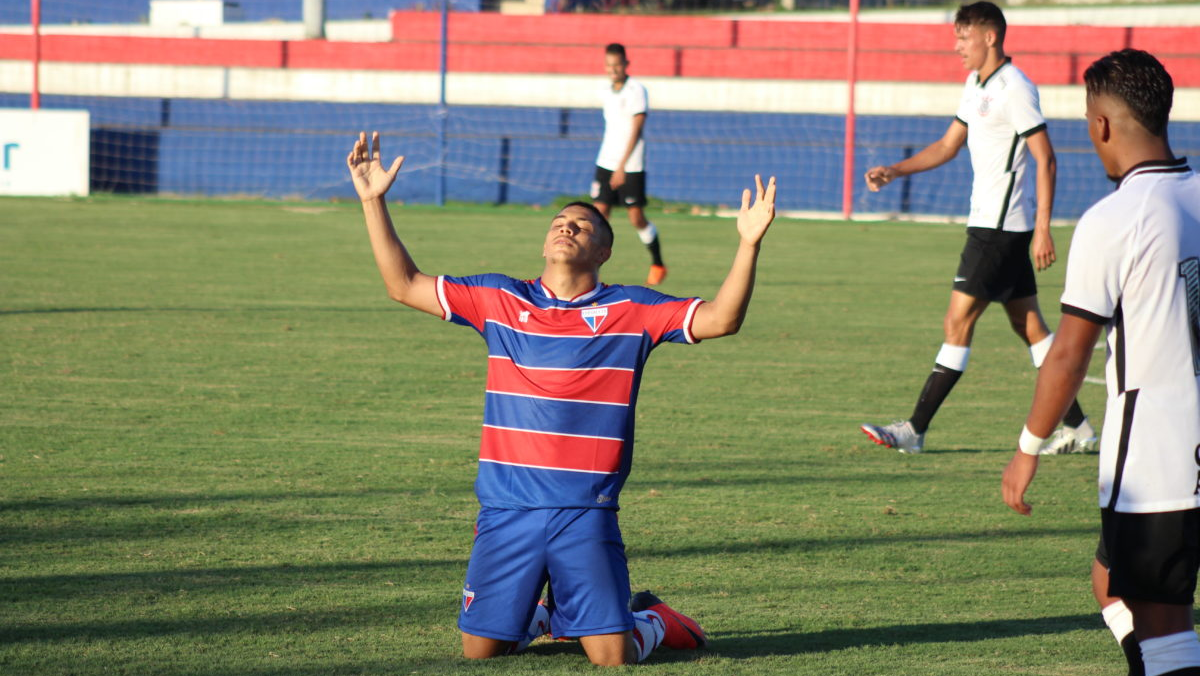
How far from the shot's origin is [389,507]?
5.53m

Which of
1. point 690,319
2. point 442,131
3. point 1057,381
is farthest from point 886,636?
point 442,131

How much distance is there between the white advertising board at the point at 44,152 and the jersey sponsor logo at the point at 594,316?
20.2 m

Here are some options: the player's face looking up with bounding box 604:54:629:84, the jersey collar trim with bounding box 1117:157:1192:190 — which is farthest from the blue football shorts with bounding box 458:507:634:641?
the player's face looking up with bounding box 604:54:629:84

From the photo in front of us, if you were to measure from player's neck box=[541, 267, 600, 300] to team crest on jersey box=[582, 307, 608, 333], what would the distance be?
0.10m

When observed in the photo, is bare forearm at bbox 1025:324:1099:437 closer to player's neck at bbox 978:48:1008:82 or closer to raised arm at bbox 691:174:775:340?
raised arm at bbox 691:174:775:340

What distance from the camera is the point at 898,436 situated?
6.92 metres

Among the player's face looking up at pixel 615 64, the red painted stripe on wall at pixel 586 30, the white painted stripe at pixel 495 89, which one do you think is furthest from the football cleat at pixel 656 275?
the red painted stripe on wall at pixel 586 30

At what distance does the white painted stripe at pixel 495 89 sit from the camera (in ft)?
96.0

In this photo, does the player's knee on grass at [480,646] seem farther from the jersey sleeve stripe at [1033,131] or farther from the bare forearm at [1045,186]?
the jersey sleeve stripe at [1033,131]

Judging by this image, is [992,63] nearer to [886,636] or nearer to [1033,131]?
[1033,131]

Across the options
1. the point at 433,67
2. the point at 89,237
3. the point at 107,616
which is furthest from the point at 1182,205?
the point at 433,67

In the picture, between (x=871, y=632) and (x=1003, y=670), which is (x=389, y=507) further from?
(x=1003, y=670)

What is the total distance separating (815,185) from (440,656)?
73.6ft

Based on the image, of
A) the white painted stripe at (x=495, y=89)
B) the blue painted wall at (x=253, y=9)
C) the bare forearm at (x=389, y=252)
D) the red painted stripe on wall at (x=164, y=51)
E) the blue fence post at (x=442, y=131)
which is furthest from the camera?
the blue painted wall at (x=253, y=9)
